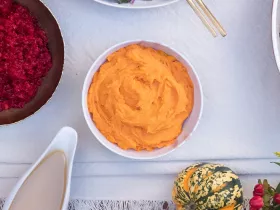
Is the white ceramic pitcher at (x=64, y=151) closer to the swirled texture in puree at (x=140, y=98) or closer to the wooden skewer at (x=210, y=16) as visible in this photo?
the swirled texture in puree at (x=140, y=98)

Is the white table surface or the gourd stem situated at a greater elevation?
the white table surface

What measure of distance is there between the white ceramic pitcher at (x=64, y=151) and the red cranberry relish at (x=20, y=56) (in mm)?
91

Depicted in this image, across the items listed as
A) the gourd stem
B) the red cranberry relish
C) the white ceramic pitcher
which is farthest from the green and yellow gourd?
the red cranberry relish

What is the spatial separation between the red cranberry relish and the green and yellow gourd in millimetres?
321

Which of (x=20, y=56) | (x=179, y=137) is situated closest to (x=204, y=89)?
(x=179, y=137)

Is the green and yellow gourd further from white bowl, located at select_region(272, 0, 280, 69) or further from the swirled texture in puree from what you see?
white bowl, located at select_region(272, 0, 280, 69)

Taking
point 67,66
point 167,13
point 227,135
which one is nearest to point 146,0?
point 167,13

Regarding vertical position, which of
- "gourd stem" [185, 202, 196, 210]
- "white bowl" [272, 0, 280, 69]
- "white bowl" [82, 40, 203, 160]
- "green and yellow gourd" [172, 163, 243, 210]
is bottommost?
"gourd stem" [185, 202, 196, 210]

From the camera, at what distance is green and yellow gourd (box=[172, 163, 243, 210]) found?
108cm

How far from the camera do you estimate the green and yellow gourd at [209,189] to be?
1.08m

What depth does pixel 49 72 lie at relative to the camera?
1.11 m

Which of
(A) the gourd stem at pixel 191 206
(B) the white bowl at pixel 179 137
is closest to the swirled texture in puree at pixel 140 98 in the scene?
(B) the white bowl at pixel 179 137

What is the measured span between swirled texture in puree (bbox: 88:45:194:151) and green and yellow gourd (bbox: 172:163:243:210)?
8 centimetres

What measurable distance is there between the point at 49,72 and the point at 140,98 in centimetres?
18
